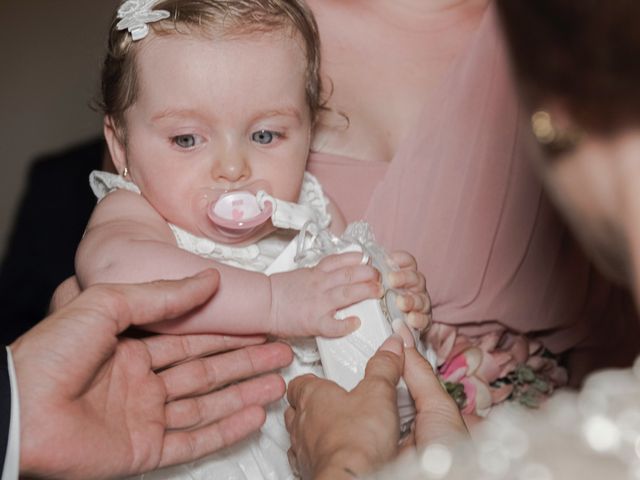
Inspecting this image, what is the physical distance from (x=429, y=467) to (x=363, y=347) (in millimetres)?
601

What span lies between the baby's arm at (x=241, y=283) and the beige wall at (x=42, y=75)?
2360 millimetres

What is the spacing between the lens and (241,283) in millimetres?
1615

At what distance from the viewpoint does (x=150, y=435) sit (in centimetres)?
155

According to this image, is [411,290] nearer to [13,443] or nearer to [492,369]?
[492,369]

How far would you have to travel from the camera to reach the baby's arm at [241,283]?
1.57 m

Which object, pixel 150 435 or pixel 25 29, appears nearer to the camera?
pixel 150 435

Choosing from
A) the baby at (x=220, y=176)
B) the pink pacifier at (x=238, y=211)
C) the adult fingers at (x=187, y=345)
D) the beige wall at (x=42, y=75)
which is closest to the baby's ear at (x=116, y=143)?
the baby at (x=220, y=176)

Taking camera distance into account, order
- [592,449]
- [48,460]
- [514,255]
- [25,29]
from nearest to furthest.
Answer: [592,449], [48,460], [514,255], [25,29]

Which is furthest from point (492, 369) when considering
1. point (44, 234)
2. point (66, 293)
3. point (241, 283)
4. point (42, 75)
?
point (42, 75)

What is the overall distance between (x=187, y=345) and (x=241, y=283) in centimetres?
15

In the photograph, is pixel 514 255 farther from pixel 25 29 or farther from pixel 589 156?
pixel 25 29

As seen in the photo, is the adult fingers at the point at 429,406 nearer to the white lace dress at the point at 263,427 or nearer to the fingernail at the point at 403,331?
the fingernail at the point at 403,331

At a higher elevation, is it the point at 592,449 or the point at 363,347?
the point at 592,449

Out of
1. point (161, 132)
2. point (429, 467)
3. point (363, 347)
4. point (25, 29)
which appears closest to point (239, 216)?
point (161, 132)
